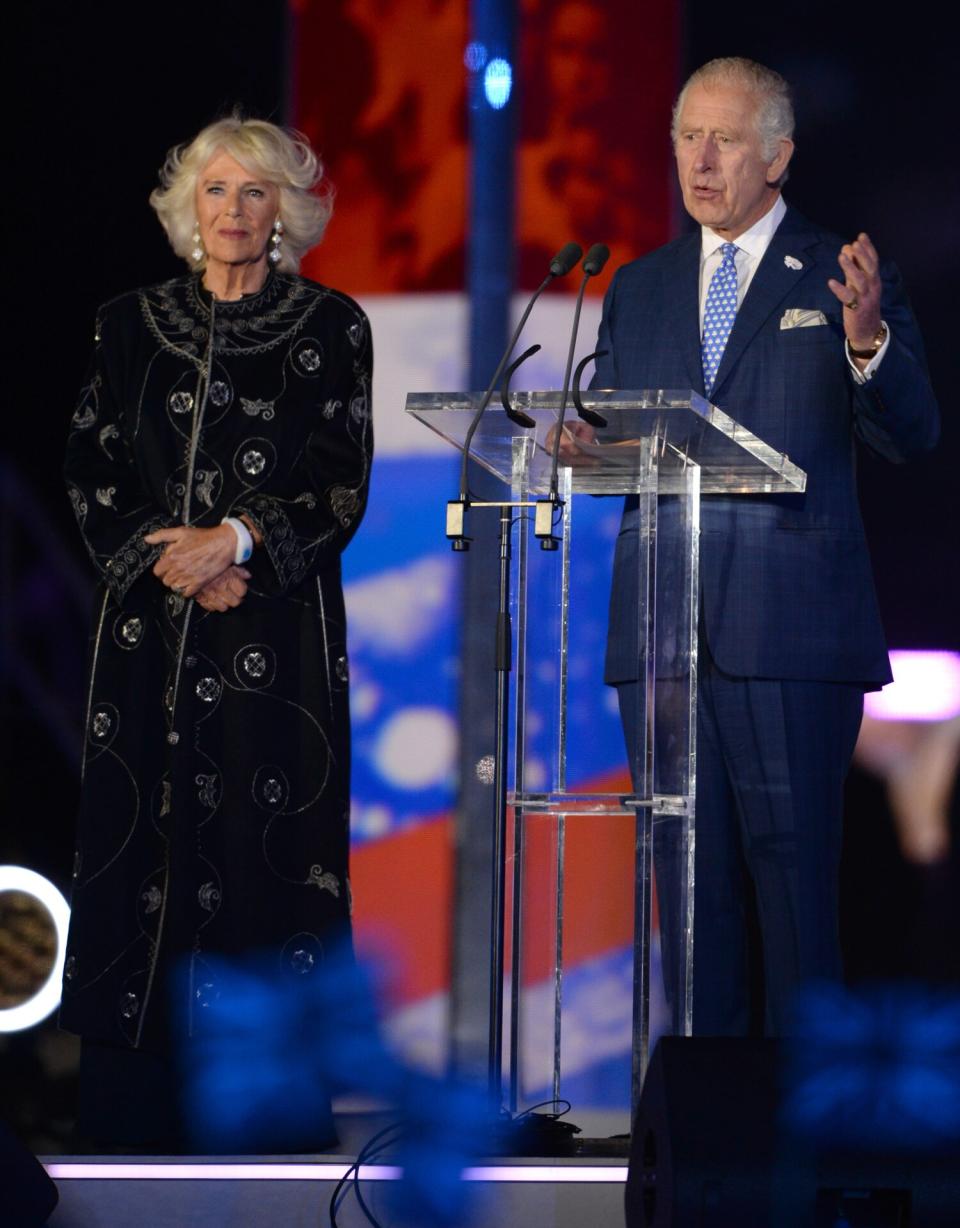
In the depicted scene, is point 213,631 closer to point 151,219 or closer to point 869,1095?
point 151,219

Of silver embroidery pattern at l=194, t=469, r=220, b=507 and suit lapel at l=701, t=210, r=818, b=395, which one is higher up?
suit lapel at l=701, t=210, r=818, b=395

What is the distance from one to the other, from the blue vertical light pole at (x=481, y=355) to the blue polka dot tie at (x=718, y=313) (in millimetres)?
960

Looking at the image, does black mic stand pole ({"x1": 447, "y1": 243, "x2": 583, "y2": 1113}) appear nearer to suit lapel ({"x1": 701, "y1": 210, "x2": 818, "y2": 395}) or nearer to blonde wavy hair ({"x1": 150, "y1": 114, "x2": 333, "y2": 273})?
suit lapel ({"x1": 701, "y1": 210, "x2": 818, "y2": 395})

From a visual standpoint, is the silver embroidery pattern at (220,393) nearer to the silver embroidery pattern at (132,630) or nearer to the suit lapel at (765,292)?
the silver embroidery pattern at (132,630)

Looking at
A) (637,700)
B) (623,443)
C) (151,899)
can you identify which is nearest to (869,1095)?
(637,700)

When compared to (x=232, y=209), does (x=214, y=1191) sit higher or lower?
lower

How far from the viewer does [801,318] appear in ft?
10.2

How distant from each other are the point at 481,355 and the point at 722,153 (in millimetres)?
1053

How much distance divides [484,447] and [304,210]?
0.85 meters

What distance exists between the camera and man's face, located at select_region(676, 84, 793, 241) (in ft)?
10.5

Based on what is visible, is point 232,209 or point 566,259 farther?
point 232,209

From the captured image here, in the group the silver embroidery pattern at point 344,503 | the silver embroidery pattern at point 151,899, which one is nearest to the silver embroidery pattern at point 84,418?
the silver embroidery pattern at point 344,503

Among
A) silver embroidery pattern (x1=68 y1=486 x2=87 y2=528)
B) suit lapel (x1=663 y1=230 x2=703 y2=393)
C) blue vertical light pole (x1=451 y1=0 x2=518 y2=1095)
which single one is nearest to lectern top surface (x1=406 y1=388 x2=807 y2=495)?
suit lapel (x1=663 y1=230 x2=703 y2=393)

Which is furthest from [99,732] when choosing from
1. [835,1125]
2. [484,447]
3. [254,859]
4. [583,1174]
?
[835,1125]
